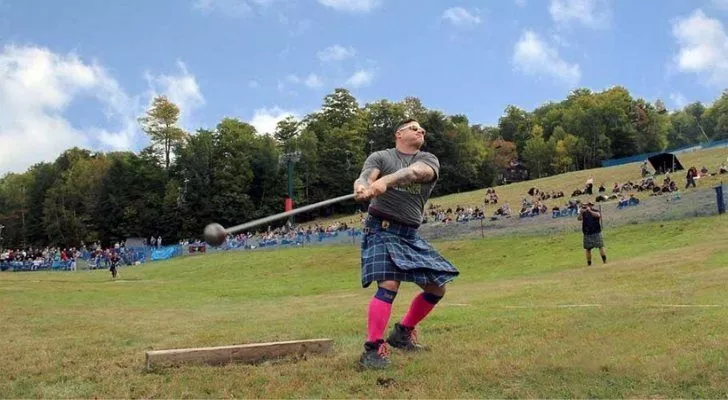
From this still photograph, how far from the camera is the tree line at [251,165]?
317ft

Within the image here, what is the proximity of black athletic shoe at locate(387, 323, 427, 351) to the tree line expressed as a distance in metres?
80.9

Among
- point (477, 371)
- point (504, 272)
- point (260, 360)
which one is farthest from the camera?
point (504, 272)

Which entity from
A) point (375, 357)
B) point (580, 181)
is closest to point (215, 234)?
point (375, 357)

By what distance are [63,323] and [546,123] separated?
125m

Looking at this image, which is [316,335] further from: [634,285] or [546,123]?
[546,123]

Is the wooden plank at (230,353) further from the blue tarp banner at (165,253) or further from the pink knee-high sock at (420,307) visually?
the blue tarp banner at (165,253)

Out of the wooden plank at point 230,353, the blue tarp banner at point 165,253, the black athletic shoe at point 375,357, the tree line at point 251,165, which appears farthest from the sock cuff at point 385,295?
the tree line at point 251,165

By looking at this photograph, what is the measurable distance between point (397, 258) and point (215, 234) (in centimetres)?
197

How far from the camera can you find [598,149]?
10944cm

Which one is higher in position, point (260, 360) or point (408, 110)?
point (408, 110)

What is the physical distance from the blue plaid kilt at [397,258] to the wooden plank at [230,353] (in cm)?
94

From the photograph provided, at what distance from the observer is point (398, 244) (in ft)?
20.9

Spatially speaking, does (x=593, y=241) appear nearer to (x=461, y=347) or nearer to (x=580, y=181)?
(x=461, y=347)

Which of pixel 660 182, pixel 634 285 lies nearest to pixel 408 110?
pixel 660 182
